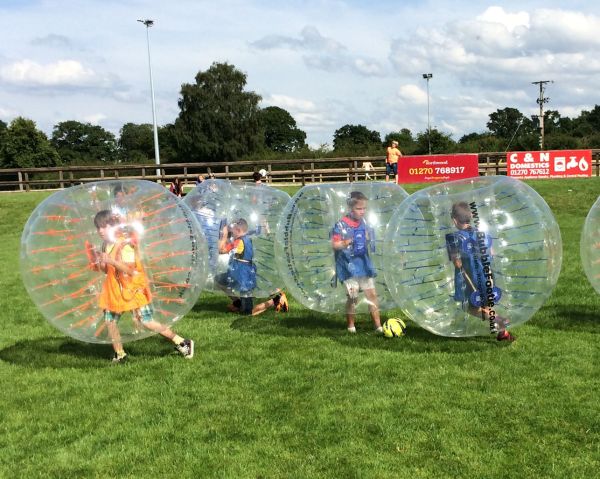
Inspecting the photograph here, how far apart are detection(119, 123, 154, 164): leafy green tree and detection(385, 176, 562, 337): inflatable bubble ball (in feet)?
372

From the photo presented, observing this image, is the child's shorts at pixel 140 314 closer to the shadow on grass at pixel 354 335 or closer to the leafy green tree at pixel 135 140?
the shadow on grass at pixel 354 335

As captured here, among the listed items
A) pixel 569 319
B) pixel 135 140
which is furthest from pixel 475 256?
pixel 135 140

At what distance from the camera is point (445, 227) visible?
5855 millimetres

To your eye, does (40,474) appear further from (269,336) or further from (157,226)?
(269,336)

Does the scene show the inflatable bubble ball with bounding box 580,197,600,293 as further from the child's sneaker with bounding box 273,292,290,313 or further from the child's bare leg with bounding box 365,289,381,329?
the child's sneaker with bounding box 273,292,290,313

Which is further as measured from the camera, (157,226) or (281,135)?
(281,135)

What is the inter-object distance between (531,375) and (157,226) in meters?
3.71

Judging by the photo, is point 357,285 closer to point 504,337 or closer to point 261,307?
point 504,337

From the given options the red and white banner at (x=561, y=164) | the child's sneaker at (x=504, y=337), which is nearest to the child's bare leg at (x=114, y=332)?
the child's sneaker at (x=504, y=337)

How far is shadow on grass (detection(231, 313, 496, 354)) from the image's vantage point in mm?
6453

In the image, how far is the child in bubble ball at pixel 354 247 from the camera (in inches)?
265

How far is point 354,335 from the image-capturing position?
7113mm

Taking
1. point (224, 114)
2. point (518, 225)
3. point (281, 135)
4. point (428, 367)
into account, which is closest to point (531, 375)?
point (428, 367)

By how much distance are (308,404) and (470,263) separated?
2.02 metres
